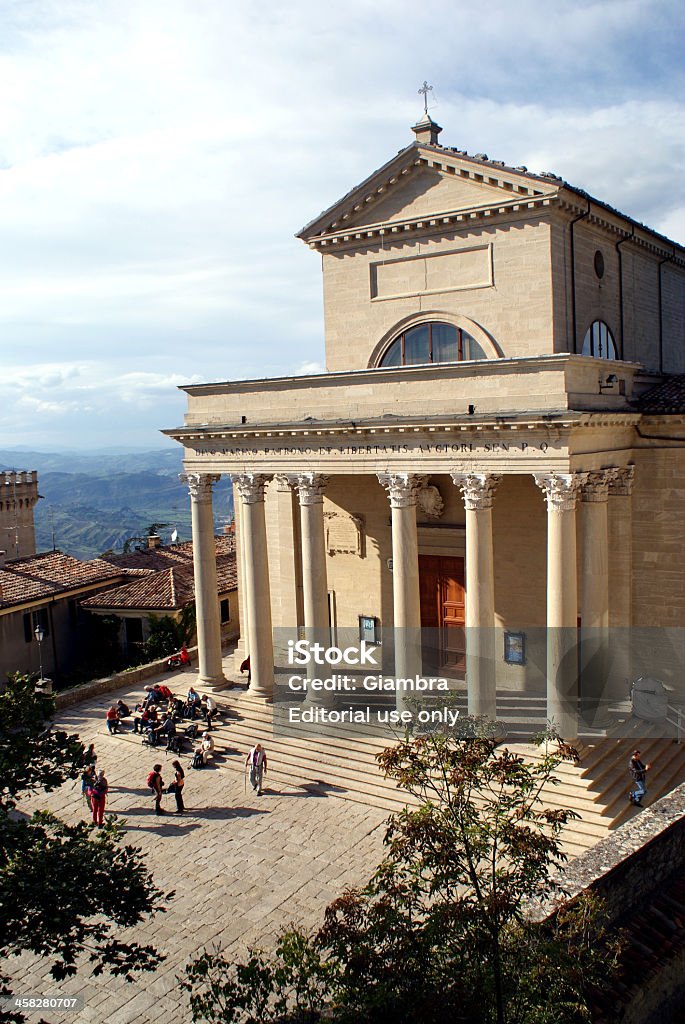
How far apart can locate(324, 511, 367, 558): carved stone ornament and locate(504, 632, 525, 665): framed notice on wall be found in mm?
5783

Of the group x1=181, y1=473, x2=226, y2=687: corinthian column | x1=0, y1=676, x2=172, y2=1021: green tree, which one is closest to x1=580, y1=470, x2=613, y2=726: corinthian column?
x1=181, y1=473, x2=226, y2=687: corinthian column

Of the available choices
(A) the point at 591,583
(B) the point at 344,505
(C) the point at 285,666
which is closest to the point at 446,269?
(B) the point at 344,505

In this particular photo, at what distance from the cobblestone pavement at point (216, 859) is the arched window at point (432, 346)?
1285 centimetres

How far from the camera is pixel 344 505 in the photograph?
28.4 m

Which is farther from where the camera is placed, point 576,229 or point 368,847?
point 576,229

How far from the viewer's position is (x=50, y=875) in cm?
961

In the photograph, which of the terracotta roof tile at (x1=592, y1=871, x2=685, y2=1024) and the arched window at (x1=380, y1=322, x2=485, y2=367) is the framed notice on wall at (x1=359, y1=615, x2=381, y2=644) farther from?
the terracotta roof tile at (x1=592, y1=871, x2=685, y2=1024)

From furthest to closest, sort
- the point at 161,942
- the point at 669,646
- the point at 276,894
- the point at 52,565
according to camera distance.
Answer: the point at 52,565, the point at 669,646, the point at 276,894, the point at 161,942

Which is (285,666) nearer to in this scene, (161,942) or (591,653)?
(591,653)

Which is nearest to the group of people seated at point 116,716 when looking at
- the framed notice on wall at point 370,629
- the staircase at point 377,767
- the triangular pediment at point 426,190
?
the staircase at point 377,767

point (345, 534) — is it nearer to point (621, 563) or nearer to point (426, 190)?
point (621, 563)

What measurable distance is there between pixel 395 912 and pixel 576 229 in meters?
21.1

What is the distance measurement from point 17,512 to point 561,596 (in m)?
47.1

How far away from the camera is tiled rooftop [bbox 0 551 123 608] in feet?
113
